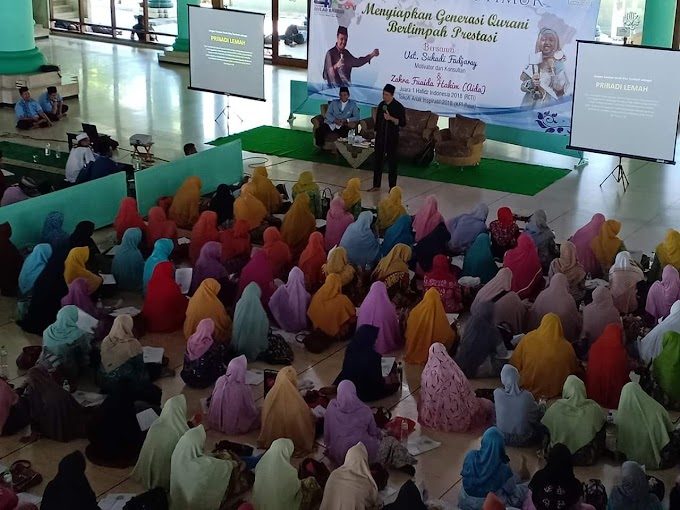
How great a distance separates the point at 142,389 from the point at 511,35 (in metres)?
8.68

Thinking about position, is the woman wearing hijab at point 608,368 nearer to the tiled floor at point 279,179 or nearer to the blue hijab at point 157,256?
the tiled floor at point 279,179

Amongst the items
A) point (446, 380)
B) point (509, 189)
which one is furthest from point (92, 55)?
point (446, 380)

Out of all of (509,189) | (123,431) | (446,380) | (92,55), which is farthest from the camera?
(92,55)

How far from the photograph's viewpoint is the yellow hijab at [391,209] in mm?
11188

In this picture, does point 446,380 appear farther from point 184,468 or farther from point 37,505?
point 37,505

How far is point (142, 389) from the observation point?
7539 millimetres

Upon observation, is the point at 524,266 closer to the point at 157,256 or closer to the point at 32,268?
the point at 157,256

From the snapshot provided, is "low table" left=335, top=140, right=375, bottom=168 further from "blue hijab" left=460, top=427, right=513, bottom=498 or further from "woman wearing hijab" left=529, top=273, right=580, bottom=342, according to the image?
"blue hijab" left=460, top=427, right=513, bottom=498

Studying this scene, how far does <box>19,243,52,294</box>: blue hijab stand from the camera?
920 cm

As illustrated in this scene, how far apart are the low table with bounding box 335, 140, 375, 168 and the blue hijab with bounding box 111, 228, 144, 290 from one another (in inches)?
191

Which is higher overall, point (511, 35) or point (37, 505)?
point (511, 35)

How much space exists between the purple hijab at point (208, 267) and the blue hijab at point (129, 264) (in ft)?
1.77

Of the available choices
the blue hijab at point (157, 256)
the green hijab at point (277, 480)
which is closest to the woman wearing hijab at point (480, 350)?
the green hijab at point (277, 480)

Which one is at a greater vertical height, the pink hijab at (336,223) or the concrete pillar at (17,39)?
the concrete pillar at (17,39)
